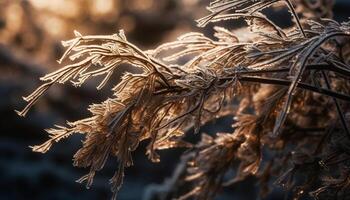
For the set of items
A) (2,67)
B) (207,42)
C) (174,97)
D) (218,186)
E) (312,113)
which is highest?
(2,67)

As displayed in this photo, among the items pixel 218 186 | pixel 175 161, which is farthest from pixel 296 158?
pixel 175 161

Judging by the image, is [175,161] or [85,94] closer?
[175,161]

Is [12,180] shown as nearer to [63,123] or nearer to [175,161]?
[63,123]

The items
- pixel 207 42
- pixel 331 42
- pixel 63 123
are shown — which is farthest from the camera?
pixel 63 123

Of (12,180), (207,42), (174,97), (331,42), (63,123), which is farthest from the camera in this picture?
(63,123)

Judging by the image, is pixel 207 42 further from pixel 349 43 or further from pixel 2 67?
pixel 2 67

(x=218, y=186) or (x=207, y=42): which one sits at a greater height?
(x=207, y=42)

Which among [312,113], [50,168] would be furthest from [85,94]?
[312,113]

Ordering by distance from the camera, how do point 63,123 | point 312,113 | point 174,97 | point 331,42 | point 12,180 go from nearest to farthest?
point 174,97 → point 331,42 → point 312,113 → point 12,180 → point 63,123

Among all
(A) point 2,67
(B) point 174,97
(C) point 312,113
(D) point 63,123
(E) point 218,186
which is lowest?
(E) point 218,186
